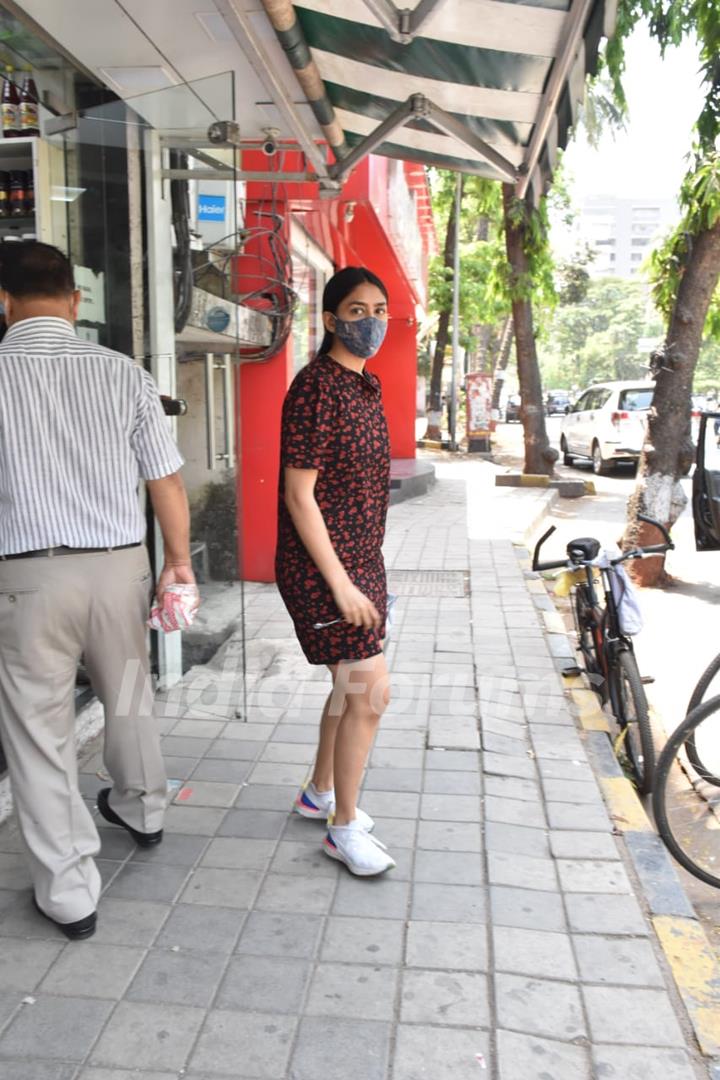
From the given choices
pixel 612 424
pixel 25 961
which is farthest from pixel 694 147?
pixel 612 424

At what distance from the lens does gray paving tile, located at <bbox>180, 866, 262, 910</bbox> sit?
2.99 meters

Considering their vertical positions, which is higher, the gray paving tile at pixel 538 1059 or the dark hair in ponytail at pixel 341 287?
the dark hair in ponytail at pixel 341 287

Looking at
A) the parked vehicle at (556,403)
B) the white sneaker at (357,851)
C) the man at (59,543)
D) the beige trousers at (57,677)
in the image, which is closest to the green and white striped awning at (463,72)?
the man at (59,543)

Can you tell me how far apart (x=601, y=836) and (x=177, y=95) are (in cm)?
345

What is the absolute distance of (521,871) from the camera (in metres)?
3.22

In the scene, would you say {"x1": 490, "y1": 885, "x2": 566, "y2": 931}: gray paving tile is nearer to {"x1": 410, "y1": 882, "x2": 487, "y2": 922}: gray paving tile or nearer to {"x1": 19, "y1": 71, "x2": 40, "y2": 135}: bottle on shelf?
{"x1": 410, "y1": 882, "x2": 487, "y2": 922}: gray paving tile

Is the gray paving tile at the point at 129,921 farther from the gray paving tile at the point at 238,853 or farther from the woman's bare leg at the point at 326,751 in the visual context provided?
the woman's bare leg at the point at 326,751

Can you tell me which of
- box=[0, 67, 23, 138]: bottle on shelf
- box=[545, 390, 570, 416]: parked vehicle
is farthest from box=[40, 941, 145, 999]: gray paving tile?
box=[545, 390, 570, 416]: parked vehicle

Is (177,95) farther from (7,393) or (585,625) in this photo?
(585,625)

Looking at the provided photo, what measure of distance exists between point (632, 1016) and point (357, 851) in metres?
0.98

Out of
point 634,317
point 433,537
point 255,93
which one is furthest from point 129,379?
point 634,317

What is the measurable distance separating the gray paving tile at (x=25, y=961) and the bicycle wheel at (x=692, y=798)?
6.61ft

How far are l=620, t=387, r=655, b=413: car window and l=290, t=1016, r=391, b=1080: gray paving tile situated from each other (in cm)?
1602

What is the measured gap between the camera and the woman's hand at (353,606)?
9.56 ft
